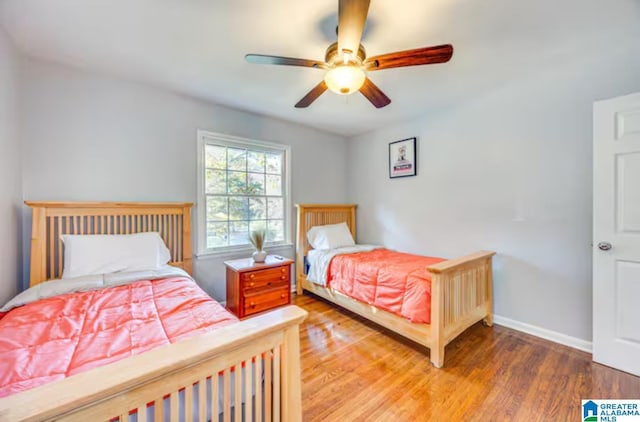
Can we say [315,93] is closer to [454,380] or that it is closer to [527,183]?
[527,183]

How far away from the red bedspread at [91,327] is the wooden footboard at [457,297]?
1.46m

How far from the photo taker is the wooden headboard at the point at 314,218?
354 cm

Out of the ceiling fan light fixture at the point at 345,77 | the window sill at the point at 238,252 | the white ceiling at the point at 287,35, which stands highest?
the white ceiling at the point at 287,35

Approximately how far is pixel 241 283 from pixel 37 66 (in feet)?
8.09

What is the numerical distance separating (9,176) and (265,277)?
6.79 feet

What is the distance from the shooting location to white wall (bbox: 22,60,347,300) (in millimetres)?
2127

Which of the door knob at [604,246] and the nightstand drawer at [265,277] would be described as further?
the nightstand drawer at [265,277]

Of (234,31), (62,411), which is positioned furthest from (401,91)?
(62,411)

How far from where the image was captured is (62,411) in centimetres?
55

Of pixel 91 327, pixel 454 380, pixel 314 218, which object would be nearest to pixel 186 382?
pixel 91 327

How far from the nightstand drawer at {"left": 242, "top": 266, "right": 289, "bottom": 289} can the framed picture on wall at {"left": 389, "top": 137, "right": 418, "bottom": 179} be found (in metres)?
1.96

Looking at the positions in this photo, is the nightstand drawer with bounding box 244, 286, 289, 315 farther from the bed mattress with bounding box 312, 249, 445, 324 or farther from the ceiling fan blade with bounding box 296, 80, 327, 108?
the ceiling fan blade with bounding box 296, 80, 327, 108

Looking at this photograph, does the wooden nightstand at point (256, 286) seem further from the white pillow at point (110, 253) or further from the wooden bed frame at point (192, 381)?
the wooden bed frame at point (192, 381)

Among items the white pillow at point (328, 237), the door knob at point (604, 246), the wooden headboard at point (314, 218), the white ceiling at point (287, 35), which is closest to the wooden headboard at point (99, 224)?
the white ceiling at point (287, 35)
